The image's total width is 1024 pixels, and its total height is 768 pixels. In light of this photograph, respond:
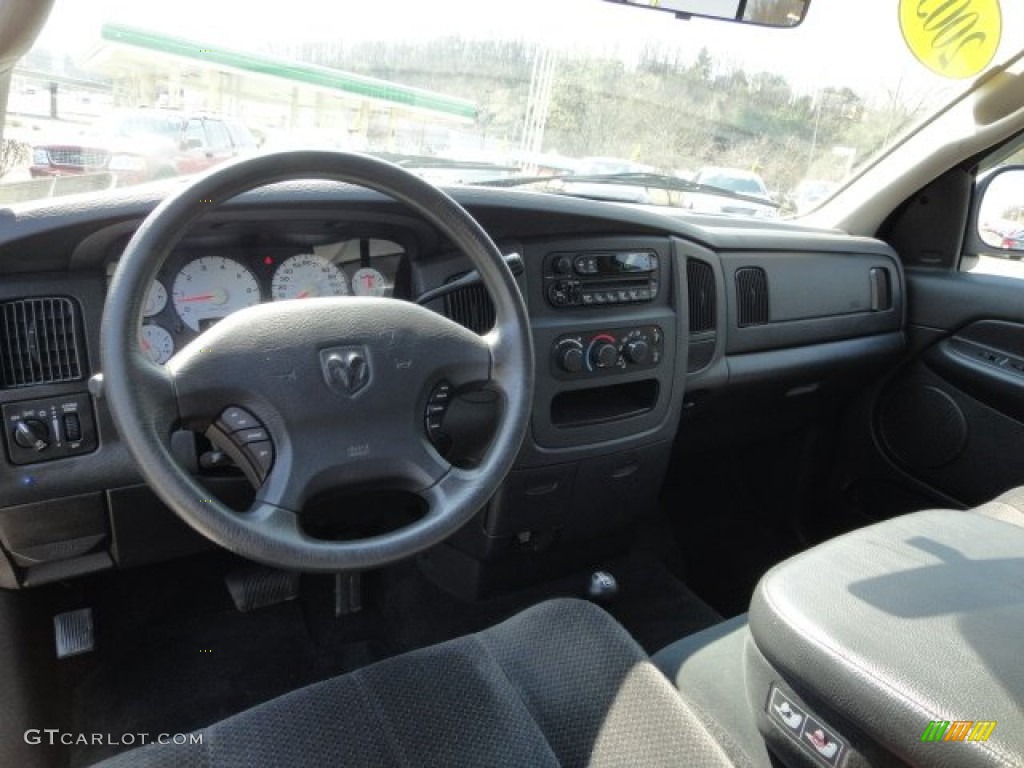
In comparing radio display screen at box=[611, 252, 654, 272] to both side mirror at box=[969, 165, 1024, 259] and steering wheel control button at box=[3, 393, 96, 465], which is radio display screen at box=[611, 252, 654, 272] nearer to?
steering wheel control button at box=[3, 393, 96, 465]

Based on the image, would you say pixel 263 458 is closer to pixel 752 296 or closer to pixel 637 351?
pixel 637 351

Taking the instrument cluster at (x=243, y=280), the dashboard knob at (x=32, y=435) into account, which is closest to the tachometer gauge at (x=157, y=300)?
the instrument cluster at (x=243, y=280)

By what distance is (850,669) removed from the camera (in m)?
1.21

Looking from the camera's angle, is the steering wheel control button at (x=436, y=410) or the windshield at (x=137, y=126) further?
the windshield at (x=137, y=126)

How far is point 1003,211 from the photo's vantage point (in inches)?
108

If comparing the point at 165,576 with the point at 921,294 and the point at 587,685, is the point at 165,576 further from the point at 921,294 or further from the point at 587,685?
the point at 921,294

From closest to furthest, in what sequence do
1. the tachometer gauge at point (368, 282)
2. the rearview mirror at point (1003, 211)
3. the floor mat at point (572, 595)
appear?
the tachometer gauge at point (368, 282), the floor mat at point (572, 595), the rearview mirror at point (1003, 211)

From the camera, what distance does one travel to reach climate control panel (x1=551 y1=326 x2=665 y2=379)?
1927 millimetres

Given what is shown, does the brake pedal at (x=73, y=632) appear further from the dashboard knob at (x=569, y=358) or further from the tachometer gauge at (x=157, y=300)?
the dashboard knob at (x=569, y=358)

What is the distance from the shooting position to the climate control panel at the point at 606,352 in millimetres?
1927

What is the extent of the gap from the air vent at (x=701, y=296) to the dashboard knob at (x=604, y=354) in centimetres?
36

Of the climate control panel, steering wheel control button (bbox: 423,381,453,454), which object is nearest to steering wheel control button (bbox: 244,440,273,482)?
steering wheel control button (bbox: 423,381,453,454)

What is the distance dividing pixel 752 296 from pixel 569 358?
80cm

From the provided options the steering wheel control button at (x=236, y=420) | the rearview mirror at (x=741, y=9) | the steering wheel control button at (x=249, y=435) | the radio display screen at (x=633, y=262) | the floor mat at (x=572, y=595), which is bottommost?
the floor mat at (x=572, y=595)
